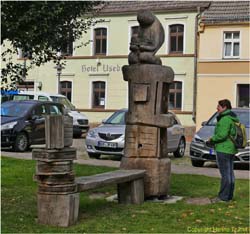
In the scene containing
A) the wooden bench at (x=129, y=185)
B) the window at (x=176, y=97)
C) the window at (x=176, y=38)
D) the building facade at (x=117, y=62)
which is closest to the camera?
the wooden bench at (x=129, y=185)

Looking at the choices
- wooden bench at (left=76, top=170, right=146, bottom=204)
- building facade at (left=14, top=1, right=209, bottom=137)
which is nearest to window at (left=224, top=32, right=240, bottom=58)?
building facade at (left=14, top=1, right=209, bottom=137)

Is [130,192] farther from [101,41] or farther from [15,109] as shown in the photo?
[101,41]

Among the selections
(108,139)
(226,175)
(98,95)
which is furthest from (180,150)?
(98,95)

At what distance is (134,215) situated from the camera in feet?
28.6

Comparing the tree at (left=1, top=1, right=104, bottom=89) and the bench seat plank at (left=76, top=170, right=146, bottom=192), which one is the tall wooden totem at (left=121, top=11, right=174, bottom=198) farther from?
the tree at (left=1, top=1, right=104, bottom=89)

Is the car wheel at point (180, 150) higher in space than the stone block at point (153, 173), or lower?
lower

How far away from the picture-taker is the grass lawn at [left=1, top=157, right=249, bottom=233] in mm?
7762

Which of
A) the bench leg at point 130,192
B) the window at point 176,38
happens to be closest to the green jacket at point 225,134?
the bench leg at point 130,192

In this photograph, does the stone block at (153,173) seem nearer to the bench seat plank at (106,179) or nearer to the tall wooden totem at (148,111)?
the tall wooden totem at (148,111)

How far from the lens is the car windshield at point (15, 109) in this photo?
20281mm

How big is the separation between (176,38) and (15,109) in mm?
17662

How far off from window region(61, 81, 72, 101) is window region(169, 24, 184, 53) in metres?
7.06

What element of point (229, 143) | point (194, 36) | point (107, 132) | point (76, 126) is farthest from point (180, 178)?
point (194, 36)

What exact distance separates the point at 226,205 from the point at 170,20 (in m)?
27.5
